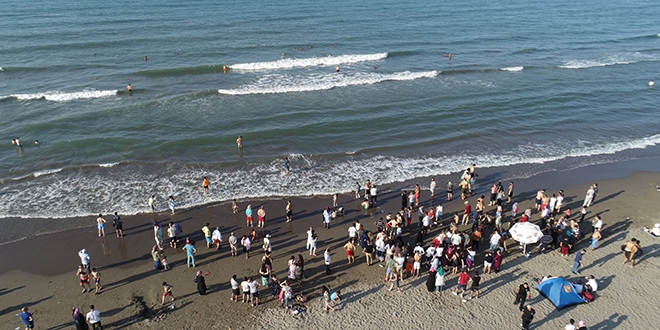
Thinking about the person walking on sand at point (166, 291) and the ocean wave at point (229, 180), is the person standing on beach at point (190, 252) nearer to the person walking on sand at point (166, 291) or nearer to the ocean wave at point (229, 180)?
the person walking on sand at point (166, 291)

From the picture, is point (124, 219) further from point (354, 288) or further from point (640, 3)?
point (640, 3)

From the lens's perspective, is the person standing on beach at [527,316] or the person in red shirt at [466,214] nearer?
the person standing on beach at [527,316]

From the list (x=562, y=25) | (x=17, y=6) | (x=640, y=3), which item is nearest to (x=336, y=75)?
(x=562, y=25)

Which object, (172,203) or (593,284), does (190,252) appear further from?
(593,284)

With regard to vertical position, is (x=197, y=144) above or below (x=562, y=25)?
below

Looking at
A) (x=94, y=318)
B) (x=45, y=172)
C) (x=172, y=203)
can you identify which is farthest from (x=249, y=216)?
(x=45, y=172)

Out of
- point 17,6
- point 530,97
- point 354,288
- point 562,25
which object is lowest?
point 354,288

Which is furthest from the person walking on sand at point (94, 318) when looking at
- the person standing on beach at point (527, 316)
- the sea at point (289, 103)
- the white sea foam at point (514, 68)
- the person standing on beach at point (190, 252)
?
the white sea foam at point (514, 68)
